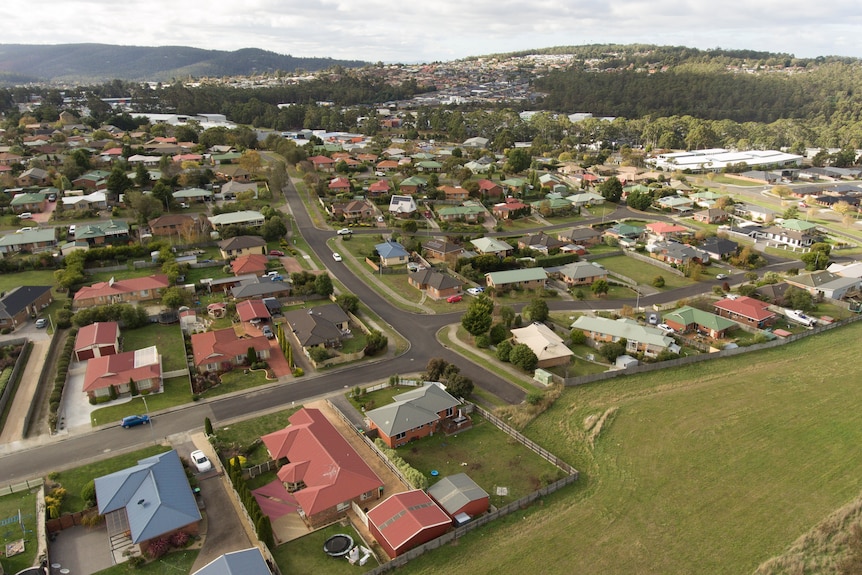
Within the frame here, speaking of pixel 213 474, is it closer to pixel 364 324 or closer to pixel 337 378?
pixel 337 378

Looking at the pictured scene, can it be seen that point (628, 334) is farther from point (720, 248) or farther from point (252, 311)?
point (252, 311)

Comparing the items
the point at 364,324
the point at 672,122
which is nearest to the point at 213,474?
the point at 364,324

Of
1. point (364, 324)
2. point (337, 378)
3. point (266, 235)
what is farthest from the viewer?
point (266, 235)

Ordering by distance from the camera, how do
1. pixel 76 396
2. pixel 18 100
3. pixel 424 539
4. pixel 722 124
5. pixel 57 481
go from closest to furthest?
pixel 424 539, pixel 57 481, pixel 76 396, pixel 722 124, pixel 18 100

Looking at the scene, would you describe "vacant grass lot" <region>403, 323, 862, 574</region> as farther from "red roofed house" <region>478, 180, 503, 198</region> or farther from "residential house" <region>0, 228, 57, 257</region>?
"residential house" <region>0, 228, 57, 257</region>

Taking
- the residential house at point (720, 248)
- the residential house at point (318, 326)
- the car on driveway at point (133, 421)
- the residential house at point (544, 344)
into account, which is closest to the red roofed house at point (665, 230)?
the residential house at point (720, 248)

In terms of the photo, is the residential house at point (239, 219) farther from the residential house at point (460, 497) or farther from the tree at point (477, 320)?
the residential house at point (460, 497)

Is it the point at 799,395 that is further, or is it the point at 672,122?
the point at 672,122
